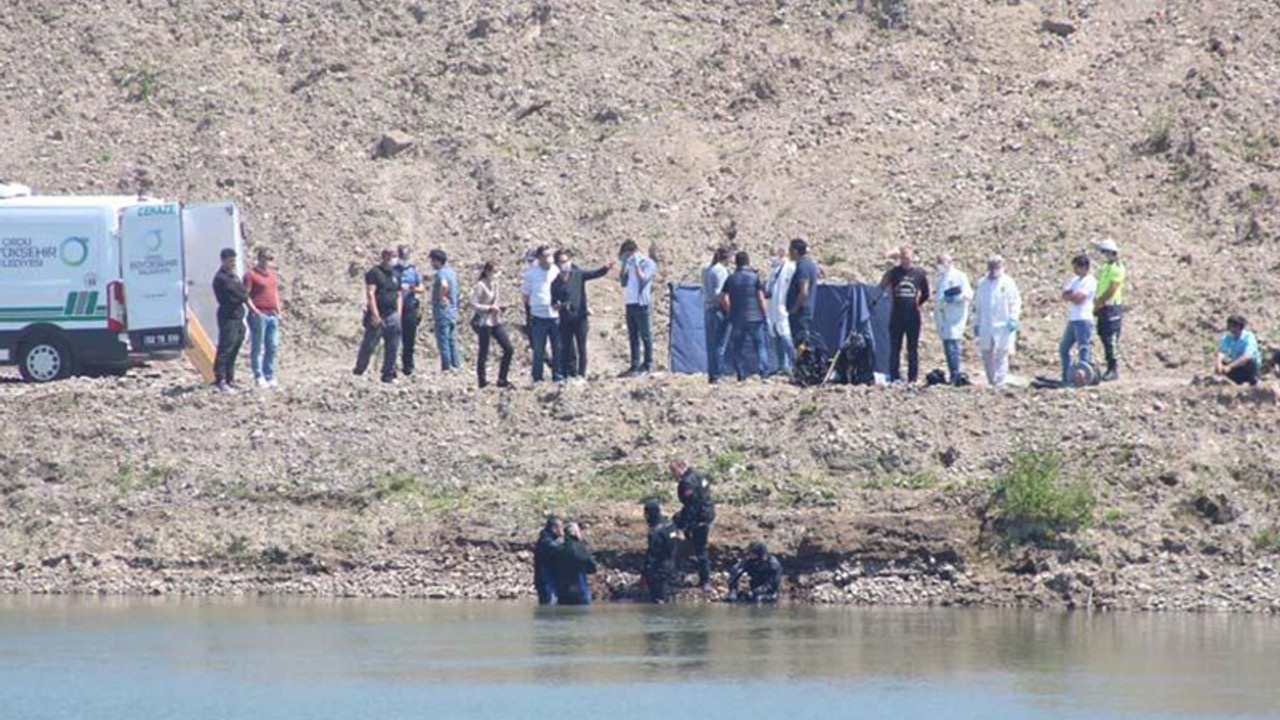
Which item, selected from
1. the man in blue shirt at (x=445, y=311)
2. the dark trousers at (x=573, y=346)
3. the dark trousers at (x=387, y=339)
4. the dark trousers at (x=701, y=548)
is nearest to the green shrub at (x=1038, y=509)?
the dark trousers at (x=701, y=548)

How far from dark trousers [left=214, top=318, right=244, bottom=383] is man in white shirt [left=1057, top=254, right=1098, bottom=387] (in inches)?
397

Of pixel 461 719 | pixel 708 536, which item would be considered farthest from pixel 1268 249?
pixel 461 719

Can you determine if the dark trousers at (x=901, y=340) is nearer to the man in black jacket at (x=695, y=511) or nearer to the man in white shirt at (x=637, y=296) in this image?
the man in white shirt at (x=637, y=296)

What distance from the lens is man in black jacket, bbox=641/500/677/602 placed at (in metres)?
30.1

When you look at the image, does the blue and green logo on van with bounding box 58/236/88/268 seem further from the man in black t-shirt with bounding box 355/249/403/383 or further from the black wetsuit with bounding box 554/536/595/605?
the black wetsuit with bounding box 554/536/595/605

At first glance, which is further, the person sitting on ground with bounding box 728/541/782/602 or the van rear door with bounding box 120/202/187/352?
the van rear door with bounding box 120/202/187/352

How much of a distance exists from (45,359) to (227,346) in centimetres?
365

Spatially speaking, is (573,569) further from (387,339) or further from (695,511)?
(387,339)

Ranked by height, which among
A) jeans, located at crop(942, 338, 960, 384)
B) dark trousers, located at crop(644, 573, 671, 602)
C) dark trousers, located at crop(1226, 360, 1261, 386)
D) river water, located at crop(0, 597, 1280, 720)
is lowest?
river water, located at crop(0, 597, 1280, 720)

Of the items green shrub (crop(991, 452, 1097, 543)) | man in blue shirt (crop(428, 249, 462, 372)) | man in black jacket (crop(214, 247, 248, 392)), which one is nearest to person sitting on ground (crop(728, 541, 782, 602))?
green shrub (crop(991, 452, 1097, 543))

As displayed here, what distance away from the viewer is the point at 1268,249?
38.2m

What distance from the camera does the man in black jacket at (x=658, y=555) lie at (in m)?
30.1

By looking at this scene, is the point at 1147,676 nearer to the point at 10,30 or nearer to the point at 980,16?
the point at 980,16

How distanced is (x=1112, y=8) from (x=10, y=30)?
59.4ft
